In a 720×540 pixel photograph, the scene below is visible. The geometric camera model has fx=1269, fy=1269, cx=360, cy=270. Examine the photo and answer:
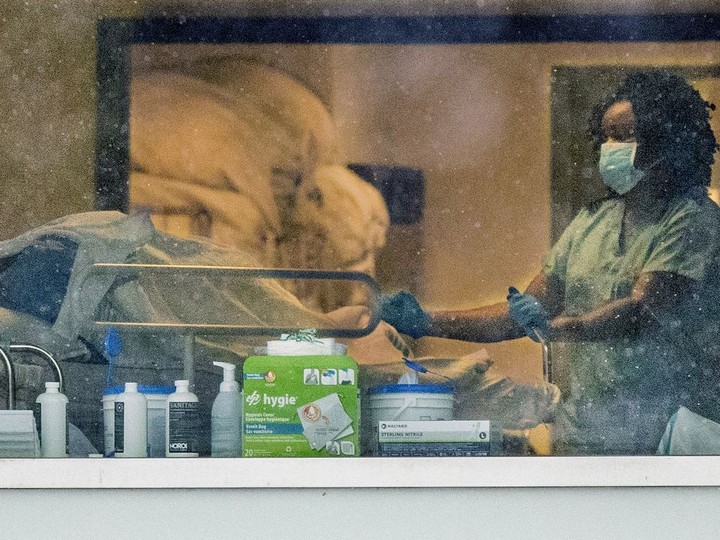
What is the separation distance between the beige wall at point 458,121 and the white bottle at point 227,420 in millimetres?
552

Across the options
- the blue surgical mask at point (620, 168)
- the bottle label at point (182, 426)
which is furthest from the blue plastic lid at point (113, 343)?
the blue surgical mask at point (620, 168)

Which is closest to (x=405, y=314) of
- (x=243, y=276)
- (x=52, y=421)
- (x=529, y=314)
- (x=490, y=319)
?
(x=490, y=319)

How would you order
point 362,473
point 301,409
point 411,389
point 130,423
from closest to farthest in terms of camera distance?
point 362,473 < point 301,409 < point 130,423 < point 411,389

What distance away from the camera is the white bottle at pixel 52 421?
114 inches

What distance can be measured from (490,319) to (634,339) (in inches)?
14.6

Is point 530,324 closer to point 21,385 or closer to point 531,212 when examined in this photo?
point 531,212

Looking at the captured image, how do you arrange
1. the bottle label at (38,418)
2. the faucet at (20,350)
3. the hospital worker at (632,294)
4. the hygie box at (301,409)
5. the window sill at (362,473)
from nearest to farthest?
the window sill at (362,473) < the hygie box at (301,409) < the bottle label at (38,418) < the faucet at (20,350) < the hospital worker at (632,294)

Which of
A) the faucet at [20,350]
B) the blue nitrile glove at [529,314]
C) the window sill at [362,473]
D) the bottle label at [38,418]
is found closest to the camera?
the window sill at [362,473]

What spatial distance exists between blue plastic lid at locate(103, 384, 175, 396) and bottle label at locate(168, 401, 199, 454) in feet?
0.21

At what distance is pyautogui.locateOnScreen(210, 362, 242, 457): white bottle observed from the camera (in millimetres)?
2867

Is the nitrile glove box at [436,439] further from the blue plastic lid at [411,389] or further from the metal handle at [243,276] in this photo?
the metal handle at [243,276]

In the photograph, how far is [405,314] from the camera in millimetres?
3295

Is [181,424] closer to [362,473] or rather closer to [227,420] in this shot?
[227,420]

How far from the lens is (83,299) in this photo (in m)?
3.13
